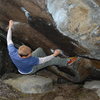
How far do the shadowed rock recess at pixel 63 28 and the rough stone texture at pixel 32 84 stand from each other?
1.94 feet

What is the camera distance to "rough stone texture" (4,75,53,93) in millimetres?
8742

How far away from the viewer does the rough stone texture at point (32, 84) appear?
8742 millimetres

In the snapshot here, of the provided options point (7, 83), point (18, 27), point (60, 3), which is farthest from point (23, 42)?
point (60, 3)

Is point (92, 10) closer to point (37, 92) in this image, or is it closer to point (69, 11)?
point (69, 11)

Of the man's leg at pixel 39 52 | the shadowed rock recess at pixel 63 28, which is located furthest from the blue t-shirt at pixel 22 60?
the shadowed rock recess at pixel 63 28

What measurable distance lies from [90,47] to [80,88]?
205cm

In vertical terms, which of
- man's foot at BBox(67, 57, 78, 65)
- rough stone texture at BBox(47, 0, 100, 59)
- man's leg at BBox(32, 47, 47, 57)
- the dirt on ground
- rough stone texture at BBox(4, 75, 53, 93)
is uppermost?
rough stone texture at BBox(47, 0, 100, 59)

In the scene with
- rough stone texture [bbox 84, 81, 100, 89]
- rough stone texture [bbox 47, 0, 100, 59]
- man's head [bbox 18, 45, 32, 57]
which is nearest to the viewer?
man's head [bbox 18, 45, 32, 57]

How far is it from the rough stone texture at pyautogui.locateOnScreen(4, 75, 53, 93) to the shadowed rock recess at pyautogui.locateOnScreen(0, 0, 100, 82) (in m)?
0.59

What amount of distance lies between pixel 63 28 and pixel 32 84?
7.24 feet

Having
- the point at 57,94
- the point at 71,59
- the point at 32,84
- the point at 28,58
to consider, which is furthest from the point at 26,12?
the point at 57,94

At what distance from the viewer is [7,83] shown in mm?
9273

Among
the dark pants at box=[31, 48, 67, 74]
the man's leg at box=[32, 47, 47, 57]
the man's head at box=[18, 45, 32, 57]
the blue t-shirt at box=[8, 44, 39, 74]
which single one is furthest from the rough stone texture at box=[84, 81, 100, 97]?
the man's head at box=[18, 45, 32, 57]

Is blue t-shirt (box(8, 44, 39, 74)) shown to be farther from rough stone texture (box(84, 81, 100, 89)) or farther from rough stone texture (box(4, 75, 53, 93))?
rough stone texture (box(84, 81, 100, 89))
